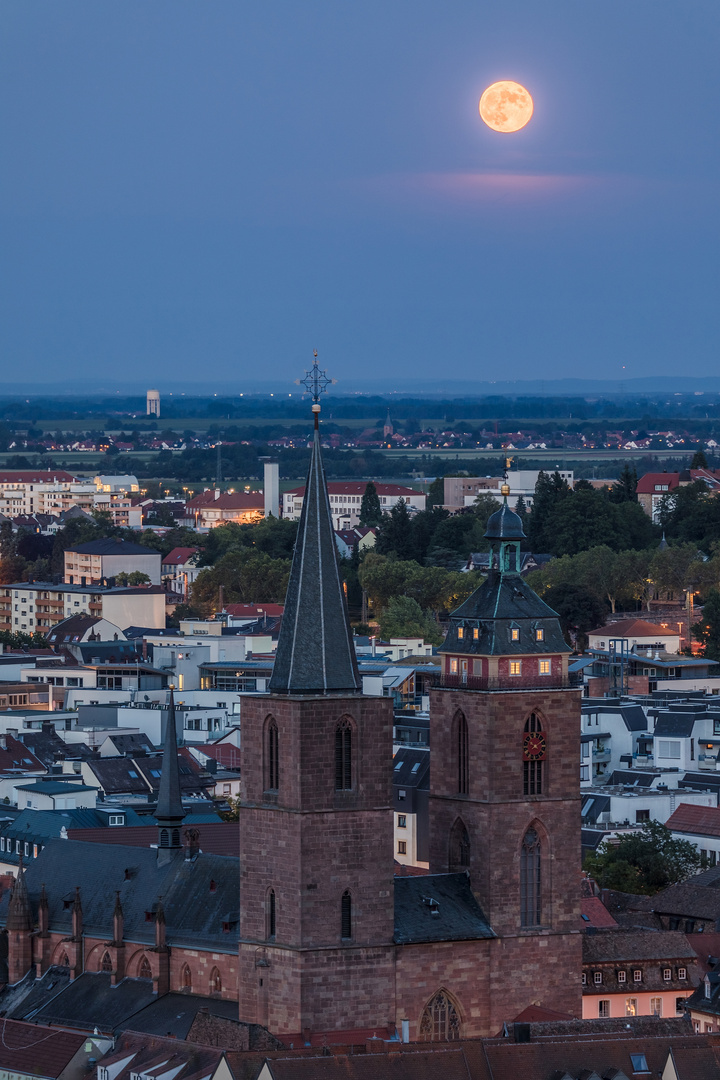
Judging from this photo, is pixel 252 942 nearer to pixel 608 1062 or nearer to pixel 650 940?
pixel 608 1062

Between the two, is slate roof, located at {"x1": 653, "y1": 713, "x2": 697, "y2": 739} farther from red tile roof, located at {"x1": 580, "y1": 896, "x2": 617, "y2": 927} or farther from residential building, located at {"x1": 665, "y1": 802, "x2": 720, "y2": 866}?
red tile roof, located at {"x1": 580, "y1": 896, "x2": 617, "y2": 927}

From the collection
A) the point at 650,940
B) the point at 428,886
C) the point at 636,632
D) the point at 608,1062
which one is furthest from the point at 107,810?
the point at 636,632

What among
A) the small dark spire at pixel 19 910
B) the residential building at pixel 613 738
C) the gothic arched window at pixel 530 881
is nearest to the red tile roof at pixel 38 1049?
the small dark spire at pixel 19 910

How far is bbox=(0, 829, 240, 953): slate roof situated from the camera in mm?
75125

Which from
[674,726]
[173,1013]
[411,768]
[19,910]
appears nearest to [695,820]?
[411,768]

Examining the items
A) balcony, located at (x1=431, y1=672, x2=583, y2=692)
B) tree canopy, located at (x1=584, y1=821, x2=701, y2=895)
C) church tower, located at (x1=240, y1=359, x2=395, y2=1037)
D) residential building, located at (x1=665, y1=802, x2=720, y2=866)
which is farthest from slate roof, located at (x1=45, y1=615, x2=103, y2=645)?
church tower, located at (x1=240, y1=359, x2=395, y2=1037)

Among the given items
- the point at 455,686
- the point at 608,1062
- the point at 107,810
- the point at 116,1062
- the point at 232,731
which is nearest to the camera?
the point at 608,1062

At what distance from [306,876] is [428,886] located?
432 cm

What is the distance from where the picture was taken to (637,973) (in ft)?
263

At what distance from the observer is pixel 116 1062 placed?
6819cm

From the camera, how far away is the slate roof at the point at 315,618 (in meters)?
68.9

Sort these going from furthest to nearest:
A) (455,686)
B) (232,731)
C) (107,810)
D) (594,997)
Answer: (232,731), (107,810), (594,997), (455,686)

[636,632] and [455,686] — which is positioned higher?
[455,686]

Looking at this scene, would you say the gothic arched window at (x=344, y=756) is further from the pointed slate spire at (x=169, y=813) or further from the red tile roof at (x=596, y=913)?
A: the red tile roof at (x=596, y=913)
